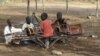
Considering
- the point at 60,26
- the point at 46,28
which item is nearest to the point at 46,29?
the point at 46,28

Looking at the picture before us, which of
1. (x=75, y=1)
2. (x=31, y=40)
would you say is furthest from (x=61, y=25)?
(x=75, y=1)

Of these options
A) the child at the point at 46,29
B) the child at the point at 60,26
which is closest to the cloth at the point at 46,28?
the child at the point at 46,29

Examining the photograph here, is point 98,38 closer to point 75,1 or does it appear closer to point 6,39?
point 6,39

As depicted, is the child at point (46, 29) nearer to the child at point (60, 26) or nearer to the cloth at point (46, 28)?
the cloth at point (46, 28)

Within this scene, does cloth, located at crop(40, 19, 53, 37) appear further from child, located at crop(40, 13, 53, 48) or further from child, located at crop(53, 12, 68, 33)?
child, located at crop(53, 12, 68, 33)

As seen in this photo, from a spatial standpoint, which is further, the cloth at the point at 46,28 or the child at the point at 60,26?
the child at the point at 60,26

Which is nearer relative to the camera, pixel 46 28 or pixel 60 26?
pixel 46 28

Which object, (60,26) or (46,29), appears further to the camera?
(60,26)

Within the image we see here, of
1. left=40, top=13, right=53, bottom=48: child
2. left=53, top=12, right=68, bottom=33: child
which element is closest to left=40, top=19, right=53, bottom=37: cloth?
left=40, top=13, right=53, bottom=48: child

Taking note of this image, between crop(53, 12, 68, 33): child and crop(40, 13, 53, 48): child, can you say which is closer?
crop(40, 13, 53, 48): child

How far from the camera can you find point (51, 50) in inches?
440

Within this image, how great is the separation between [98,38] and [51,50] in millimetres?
2732

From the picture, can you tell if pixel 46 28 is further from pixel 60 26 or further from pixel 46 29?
pixel 60 26

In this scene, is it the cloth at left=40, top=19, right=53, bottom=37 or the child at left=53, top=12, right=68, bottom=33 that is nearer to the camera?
the cloth at left=40, top=19, right=53, bottom=37
